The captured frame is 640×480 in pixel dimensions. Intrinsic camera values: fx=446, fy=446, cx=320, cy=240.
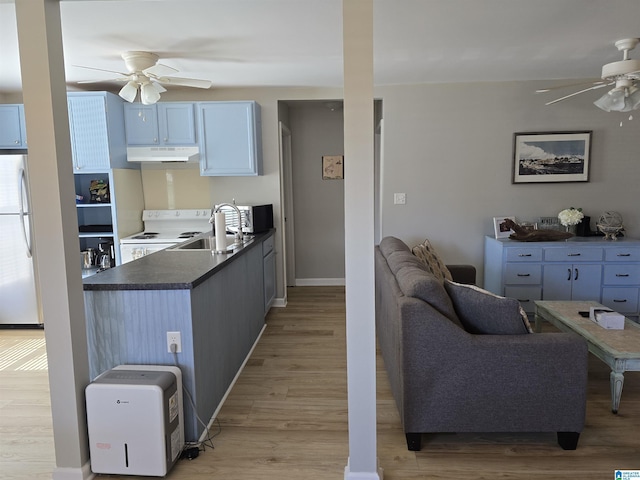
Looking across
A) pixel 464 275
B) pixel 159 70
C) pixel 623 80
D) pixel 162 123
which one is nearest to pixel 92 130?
pixel 162 123

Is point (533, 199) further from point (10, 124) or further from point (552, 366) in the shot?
point (10, 124)

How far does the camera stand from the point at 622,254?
4121 mm

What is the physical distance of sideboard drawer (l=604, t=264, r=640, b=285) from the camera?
4137 millimetres

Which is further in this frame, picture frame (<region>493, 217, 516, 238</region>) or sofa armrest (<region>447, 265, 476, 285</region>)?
picture frame (<region>493, 217, 516, 238</region>)

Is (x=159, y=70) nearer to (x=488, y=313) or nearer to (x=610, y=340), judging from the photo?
(x=488, y=313)

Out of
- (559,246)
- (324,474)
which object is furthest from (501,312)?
(559,246)

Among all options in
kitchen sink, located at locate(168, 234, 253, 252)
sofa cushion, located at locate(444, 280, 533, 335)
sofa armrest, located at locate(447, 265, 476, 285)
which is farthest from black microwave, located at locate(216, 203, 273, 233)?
sofa cushion, located at locate(444, 280, 533, 335)

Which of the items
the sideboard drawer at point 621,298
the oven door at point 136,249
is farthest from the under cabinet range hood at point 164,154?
the sideboard drawer at point 621,298

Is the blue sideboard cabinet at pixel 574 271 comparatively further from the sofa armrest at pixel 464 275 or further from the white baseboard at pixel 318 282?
the white baseboard at pixel 318 282

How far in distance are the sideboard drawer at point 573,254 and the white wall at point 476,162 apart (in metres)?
0.61

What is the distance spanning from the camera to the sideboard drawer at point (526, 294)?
423 centimetres

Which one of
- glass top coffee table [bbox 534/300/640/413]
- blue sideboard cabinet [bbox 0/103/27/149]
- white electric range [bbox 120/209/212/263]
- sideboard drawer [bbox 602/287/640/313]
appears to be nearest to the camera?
glass top coffee table [bbox 534/300/640/413]

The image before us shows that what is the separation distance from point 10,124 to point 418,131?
4064 millimetres

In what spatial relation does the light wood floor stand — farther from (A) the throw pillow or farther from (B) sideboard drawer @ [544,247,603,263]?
(B) sideboard drawer @ [544,247,603,263]
